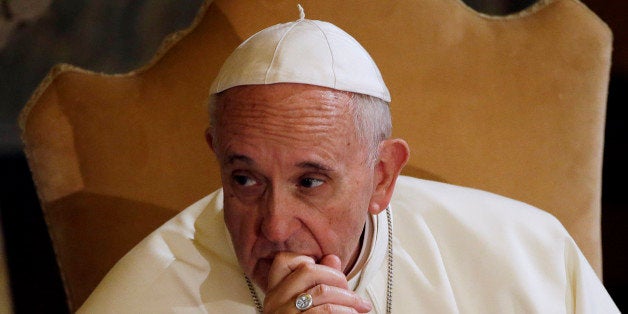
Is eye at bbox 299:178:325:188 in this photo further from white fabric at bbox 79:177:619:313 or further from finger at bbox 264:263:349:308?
white fabric at bbox 79:177:619:313

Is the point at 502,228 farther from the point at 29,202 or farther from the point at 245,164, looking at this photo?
the point at 29,202

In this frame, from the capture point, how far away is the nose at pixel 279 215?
1608 mm

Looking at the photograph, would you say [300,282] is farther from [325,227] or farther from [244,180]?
[244,180]

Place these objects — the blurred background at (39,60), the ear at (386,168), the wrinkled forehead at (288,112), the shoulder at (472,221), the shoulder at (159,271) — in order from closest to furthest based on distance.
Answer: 1. the wrinkled forehead at (288,112)
2. the ear at (386,168)
3. the shoulder at (159,271)
4. the shoulder at (472,221)
5. the blurred background at (39,60)

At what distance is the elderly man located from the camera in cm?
161

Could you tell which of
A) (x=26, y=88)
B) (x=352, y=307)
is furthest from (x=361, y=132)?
(x=26, y=88)

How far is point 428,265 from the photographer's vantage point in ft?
6.80

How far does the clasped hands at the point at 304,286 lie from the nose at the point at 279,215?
5 centimetres

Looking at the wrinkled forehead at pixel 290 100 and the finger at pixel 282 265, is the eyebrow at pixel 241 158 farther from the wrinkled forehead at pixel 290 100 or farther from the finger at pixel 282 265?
the finger at pixel 282 265

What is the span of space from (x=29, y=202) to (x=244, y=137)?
5.00ft

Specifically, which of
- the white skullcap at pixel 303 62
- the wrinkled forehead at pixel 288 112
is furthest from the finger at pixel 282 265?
the white skullcap at pixel 303 62

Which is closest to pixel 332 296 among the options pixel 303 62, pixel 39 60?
pixel 303 62

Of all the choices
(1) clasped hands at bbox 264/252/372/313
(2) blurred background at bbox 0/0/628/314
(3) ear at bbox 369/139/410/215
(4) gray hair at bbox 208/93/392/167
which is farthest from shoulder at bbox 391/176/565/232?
(2) blurred background at bbox 0/0/628/314

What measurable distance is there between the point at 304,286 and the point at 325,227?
0.46 ft
